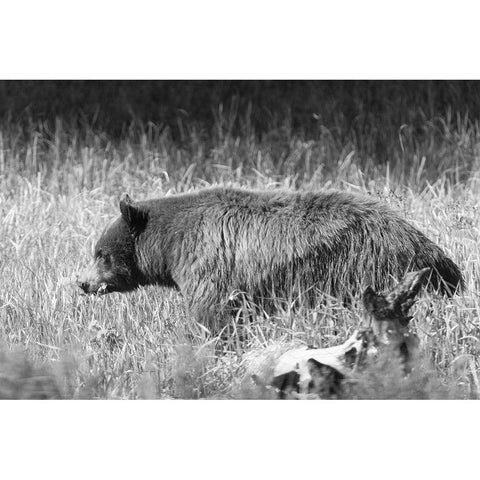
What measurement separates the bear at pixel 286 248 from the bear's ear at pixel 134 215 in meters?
0.01

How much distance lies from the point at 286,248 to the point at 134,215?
1022mm

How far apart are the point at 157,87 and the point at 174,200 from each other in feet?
11.4

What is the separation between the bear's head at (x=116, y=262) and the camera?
251 inches

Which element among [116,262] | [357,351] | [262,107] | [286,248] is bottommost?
[357,351]

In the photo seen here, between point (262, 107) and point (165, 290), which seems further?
point (262, 107)

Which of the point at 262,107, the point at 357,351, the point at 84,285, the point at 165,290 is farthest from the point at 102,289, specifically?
the point at 262,107

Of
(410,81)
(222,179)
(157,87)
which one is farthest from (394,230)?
(157,87)

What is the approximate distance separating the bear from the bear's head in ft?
0.42

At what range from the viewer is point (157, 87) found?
31.6 ft

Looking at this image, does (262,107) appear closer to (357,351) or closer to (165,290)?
(165,290)

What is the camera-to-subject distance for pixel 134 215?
20.7 ft

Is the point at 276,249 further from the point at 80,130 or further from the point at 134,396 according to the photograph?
the point at 80,130

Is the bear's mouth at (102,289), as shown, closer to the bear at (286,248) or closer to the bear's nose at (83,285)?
the bear's nose at (83,285)

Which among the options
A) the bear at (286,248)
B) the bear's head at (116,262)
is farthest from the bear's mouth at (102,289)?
the bear at (286,248)
